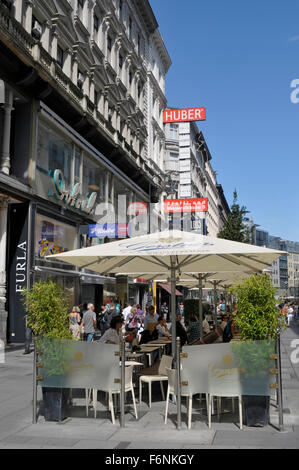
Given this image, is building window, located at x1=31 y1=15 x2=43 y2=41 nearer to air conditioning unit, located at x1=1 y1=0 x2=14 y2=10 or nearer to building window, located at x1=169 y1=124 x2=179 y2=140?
air conditioning unit, located at x1=1 y1=0 x2=14 y2=10

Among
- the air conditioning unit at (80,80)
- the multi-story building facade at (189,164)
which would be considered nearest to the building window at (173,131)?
the multi-story building facade at (189,164)

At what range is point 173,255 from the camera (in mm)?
9289

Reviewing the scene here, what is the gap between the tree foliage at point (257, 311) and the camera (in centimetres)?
686

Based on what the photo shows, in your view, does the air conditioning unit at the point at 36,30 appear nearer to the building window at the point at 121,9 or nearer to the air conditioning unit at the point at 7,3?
the air conditioning unit at the point at 7,3

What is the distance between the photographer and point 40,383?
7207 millimetres

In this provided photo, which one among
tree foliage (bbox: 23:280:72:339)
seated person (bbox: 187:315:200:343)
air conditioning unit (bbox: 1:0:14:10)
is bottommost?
seated person (bbox: 187:315:200:343)

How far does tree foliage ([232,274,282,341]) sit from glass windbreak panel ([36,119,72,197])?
1421cm

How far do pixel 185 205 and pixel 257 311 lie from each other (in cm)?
3406

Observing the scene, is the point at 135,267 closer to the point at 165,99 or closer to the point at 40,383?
the point at 40,383

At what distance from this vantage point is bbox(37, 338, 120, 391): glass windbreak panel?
22.9ft

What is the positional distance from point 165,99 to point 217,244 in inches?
1695

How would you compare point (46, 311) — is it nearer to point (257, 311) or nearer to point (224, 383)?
point (224, 383)

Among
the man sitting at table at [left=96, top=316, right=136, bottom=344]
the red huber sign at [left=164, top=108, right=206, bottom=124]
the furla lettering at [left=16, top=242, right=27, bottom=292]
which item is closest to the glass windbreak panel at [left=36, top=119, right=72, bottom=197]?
the furla lettering at [left=16, top=242, right=27, bottom=292]
